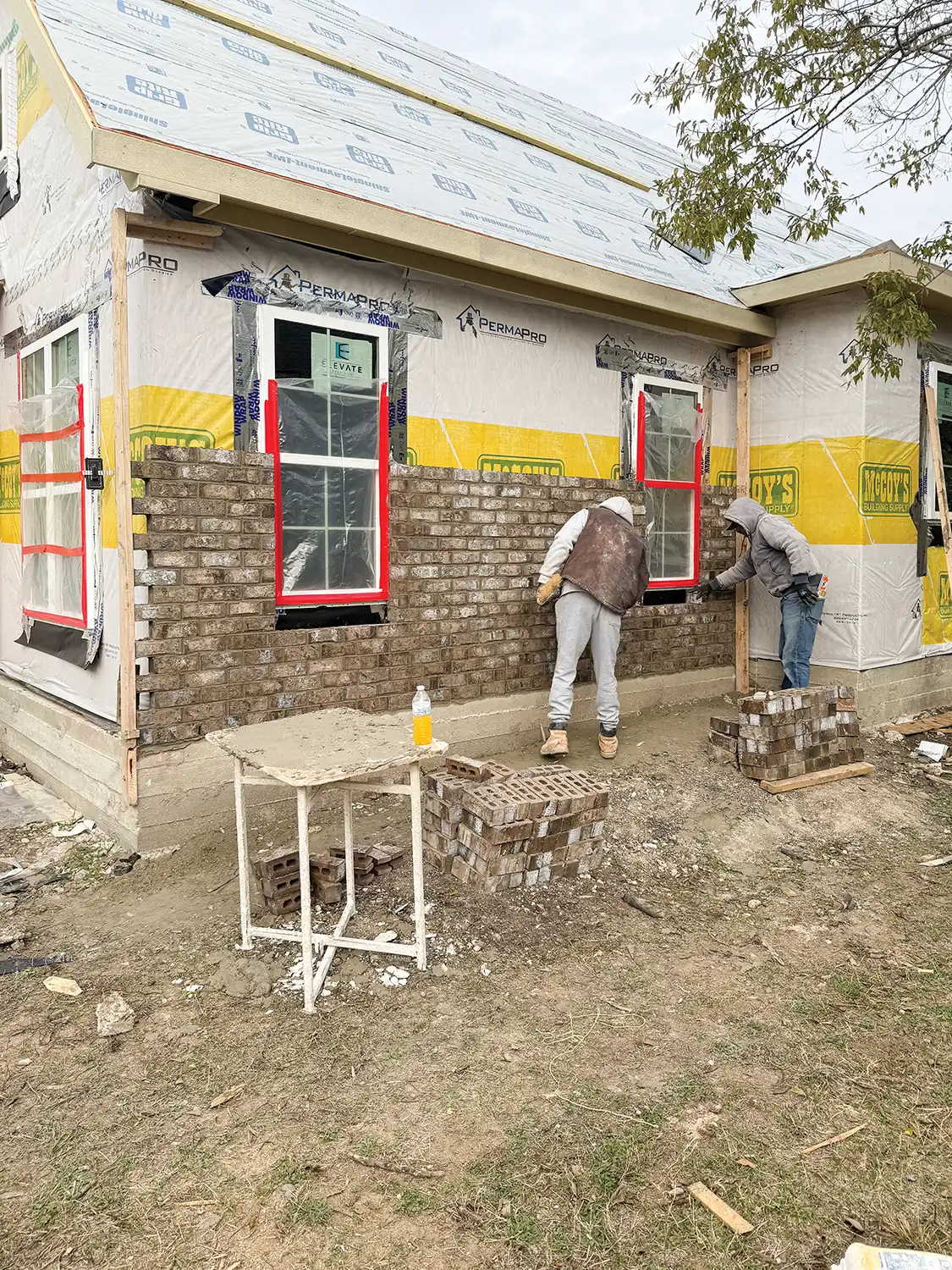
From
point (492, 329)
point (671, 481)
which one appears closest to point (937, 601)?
point (671, 481)

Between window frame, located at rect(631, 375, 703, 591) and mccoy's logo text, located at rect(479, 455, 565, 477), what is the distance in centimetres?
97

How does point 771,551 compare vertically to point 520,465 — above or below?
below

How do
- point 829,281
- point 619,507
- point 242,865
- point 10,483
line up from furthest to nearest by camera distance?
point 829,281, point 10,483, point 619,507, point 242,865

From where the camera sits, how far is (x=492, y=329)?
21.6 feet

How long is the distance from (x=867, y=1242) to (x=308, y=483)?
4.74 m

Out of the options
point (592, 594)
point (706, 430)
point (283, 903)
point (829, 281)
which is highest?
point (829, 281)

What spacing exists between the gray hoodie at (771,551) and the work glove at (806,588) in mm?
25

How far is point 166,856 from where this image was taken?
4973 mm

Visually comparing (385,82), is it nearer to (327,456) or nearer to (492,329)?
(492,329)

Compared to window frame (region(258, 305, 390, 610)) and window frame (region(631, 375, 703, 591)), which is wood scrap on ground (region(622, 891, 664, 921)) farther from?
window frame (region(631, 375, 703, 591))

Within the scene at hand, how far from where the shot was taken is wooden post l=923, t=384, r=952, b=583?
8195mm

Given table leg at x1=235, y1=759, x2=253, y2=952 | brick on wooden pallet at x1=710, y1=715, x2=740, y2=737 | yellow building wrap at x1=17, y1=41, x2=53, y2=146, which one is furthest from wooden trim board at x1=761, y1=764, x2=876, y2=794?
yellow building wrap at x1=17, y1=41, x2=53, y2=146

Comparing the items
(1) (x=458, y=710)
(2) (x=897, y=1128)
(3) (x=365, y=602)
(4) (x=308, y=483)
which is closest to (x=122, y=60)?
(4) (x=308, y=483)

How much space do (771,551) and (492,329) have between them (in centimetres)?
311
